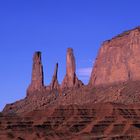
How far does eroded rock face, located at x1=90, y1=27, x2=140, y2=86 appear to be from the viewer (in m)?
177

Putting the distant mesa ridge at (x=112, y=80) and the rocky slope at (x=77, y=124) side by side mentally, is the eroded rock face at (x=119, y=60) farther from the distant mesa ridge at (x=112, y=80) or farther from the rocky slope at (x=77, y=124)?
the rocky slope at (x=77, y=124)

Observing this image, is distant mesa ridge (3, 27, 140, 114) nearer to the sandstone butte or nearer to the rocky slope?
the sandstone butte

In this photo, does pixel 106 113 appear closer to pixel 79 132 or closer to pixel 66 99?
pixel 79 132

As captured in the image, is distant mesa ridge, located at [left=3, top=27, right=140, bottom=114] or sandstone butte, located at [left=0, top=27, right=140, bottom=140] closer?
sandstone butte, located at [left=0, top=27, right=140, bottom=140]

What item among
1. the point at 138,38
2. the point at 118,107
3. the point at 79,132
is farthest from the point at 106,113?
the point at 138,38

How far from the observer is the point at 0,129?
419 feet

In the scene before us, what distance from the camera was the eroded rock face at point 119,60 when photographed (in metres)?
177

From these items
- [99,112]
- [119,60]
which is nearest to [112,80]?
[119,60]

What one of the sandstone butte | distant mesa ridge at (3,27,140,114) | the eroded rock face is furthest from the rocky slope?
the eroded rock face

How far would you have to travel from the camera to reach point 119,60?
186875 millimetres

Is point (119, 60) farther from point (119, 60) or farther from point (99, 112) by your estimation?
point (99, 112)

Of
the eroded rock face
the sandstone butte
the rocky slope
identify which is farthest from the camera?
the eroded rock face

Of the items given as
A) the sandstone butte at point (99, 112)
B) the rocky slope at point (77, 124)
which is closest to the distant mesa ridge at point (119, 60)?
the sandstone butte at point (99, 112)

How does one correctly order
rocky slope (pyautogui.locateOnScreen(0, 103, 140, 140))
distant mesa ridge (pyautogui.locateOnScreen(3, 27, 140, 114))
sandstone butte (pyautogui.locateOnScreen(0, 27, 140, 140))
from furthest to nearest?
distant mesa ridge (pyautogui.locateOnScreen(3, 27, 140, 114)), sandstone butte (pyautogui.locateOnScreen(0, 27, 140, 140)), rocky slope (pyautogui.locateOnScreen(0, 103, 140, 140))
